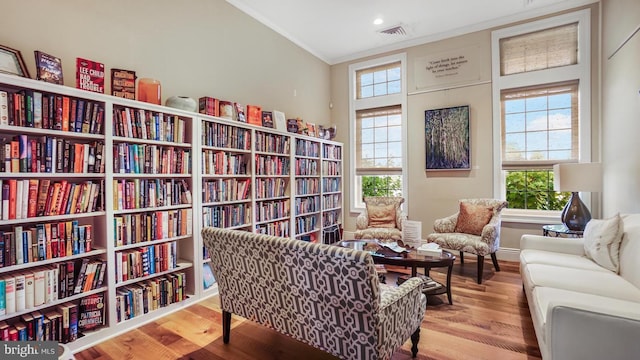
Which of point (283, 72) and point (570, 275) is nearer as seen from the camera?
point (570, 275)

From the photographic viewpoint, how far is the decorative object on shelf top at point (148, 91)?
2520 mm

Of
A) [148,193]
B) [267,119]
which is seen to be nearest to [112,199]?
[148,193]

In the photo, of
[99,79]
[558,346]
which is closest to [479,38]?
[558,346]

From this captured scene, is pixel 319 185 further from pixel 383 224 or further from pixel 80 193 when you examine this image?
pixel 80 193

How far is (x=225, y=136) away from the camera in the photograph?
3.12m

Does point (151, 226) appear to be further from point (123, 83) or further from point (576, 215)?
point (576, 215)

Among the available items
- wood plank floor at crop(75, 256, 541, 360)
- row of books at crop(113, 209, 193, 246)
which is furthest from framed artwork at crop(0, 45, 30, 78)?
wood plank floor at crop(75, 256, 541, 360)

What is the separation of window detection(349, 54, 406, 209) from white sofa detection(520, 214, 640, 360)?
236cm

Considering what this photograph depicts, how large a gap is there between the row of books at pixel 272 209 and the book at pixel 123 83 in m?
1.71

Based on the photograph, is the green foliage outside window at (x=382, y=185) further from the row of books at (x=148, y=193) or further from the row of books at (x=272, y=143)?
the row of books at (x=148, y=193)

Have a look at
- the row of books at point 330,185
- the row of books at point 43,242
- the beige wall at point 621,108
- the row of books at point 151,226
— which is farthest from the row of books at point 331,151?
the beige wall at point 621,108

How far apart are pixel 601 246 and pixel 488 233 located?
989 millimetres

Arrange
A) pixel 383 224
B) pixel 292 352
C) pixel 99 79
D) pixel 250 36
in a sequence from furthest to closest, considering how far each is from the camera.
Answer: pixel 383 224 → pixel 250 36 → pixel 99 79 → pixel 292 352

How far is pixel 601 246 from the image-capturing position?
2.32 metres
